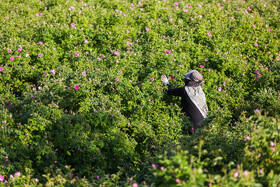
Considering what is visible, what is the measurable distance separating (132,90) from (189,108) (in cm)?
102

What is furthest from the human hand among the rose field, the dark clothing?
the dark clothing

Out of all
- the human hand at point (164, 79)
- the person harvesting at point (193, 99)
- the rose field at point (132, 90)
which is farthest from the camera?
the human hand at point (164, 79)

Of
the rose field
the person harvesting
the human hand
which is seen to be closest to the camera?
the rose field

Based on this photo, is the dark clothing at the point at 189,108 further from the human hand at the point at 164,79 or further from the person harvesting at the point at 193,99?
the human hand at the point at 164,79

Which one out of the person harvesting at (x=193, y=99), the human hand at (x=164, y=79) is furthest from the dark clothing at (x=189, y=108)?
the human hand at (x=164, y=79)

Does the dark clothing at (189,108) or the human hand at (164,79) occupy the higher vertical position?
the human hand at (164,79)

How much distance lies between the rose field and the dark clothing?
0.11 meters

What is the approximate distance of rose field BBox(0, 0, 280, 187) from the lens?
3.33 meters

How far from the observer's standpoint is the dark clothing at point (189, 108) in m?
5.29

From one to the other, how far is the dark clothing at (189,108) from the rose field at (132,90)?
0.36 ft

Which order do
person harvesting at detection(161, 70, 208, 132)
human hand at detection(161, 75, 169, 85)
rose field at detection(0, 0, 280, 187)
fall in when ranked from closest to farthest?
rose field at detection(0, 0, 280, 187) < person harvesting at detection(161, 70, 208, 132) < human hand at detection(161, 75, 169, 85)

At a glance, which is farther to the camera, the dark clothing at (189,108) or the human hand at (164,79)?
the human hand at (164,79)

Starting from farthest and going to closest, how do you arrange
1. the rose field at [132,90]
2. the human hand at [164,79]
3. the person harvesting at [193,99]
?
the human hand at [164,79]
the person harvesting at [193,99]
the rose field at [132,90]

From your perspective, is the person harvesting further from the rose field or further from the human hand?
the human hand
